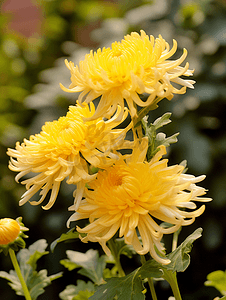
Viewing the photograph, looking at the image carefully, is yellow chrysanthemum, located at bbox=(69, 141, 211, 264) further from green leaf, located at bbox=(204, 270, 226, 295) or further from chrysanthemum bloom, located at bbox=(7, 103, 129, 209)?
green leaf, located at bbox=(204, 270, 226, 295)

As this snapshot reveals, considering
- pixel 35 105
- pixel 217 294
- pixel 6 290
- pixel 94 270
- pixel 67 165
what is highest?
pixel 35 105

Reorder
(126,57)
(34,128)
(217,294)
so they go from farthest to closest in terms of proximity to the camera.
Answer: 1. (34,128)
2. (217,294)
3. (126,57)

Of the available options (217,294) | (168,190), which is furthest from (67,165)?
(217,294)

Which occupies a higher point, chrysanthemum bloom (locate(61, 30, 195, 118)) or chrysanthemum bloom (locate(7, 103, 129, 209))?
chrysanthemum bloom (locate(61, 30, 195, 118))

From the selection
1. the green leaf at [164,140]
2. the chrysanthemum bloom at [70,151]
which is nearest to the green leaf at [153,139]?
the green leaf at [164,140]

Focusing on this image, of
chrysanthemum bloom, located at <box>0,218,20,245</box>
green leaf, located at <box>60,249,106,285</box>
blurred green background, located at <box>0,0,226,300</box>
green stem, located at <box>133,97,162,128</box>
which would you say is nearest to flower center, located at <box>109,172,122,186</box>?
green stem, located at <box>133,97,162,128</box>

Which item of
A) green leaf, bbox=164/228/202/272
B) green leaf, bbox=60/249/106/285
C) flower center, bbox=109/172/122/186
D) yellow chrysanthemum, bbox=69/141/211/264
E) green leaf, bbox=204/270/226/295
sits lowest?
green leaf, bbox=204/270/226/295

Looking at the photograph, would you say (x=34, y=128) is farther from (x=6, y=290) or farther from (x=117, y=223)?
(x=117, y=223)

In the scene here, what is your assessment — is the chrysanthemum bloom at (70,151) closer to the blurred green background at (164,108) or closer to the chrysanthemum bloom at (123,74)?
the chrysanthemum bloom at (123,74)
